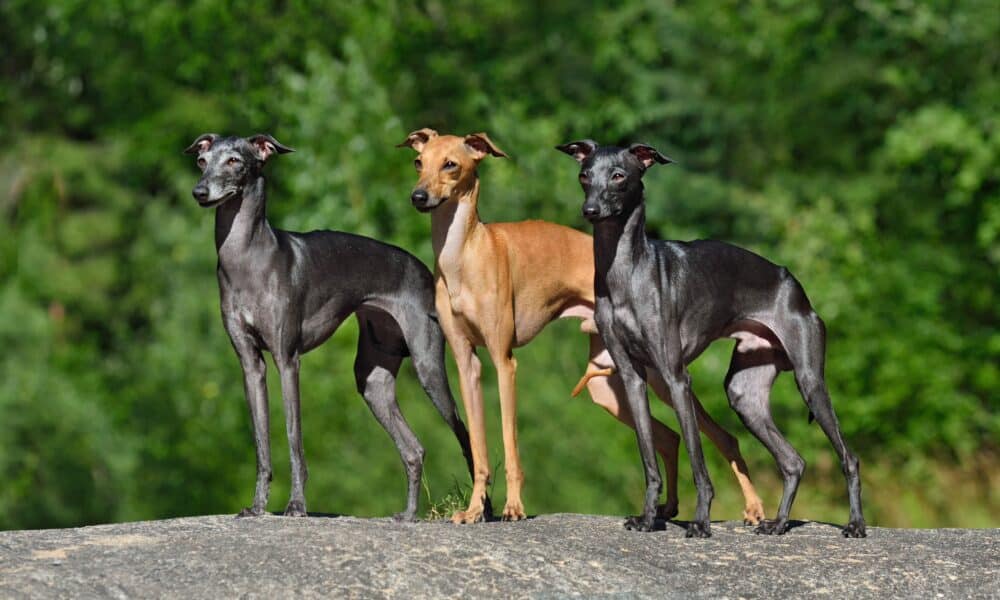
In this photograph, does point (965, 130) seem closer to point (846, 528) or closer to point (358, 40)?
Answer: point (358, 40)

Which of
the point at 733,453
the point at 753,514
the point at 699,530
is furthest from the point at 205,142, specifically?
the point at 753,514

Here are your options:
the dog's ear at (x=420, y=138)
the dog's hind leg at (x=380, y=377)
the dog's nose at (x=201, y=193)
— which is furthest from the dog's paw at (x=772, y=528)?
the dog's nose at (x=201, y=193)

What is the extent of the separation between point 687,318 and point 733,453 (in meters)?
1.23

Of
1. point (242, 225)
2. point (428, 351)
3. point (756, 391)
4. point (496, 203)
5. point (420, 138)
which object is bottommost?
point (756, 391)

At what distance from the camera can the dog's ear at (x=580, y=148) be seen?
9.50 m

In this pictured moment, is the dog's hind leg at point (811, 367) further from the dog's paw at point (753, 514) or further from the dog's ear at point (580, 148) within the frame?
the dog's ear at point (580, 148)

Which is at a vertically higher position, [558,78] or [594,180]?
[558,78]

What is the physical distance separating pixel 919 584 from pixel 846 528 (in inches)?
45.9

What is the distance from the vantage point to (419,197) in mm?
9172

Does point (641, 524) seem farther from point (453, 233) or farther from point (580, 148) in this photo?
point (580, 148)

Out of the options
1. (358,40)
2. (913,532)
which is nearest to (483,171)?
(358,40)

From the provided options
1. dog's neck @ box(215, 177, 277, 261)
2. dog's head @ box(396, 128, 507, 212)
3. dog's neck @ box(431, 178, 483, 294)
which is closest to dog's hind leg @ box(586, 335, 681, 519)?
dog's neck @ box(431, 178, 483, 294)

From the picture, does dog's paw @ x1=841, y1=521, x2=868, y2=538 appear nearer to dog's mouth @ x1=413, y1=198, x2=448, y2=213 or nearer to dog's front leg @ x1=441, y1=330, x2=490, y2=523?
dog's front leg @ x1=441, y1=330, x2=490, y2=523

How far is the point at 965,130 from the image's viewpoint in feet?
71.3
